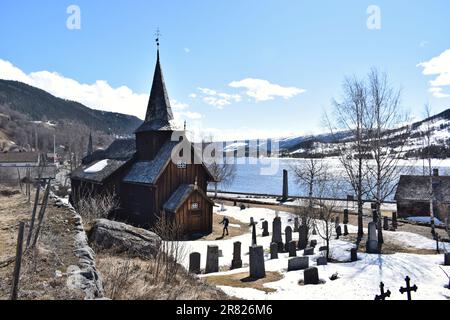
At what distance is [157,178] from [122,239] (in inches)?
533

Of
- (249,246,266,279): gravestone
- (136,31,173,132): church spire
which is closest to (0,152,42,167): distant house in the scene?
(136,31,173,132): church spire

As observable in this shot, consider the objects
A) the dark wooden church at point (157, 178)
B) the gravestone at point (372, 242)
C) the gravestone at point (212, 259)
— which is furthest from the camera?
the dark wooden church at point (157, 178)

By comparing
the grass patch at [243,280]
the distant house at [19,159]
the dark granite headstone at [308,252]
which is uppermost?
the distant house at [19,159]

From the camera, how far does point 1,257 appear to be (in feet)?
22.9

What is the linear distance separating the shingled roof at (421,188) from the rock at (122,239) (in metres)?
30.9

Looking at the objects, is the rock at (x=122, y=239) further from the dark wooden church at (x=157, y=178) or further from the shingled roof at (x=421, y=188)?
the shingled roof at (x=421, y=188)

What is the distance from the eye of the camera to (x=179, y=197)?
23656mm

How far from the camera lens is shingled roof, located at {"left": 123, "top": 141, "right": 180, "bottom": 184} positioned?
78.8 ft

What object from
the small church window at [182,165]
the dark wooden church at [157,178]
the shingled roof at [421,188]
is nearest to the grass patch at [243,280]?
the dark wooden church at [157,178]

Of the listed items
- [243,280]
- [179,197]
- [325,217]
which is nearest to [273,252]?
[325,217]

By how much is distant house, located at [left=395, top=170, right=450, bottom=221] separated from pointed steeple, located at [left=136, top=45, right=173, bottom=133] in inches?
981

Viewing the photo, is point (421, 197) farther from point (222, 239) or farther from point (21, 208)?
point (21, 208)

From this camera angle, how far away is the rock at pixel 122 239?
33.3 feet

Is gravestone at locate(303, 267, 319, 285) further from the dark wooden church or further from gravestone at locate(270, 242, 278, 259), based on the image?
the dark wooden church
